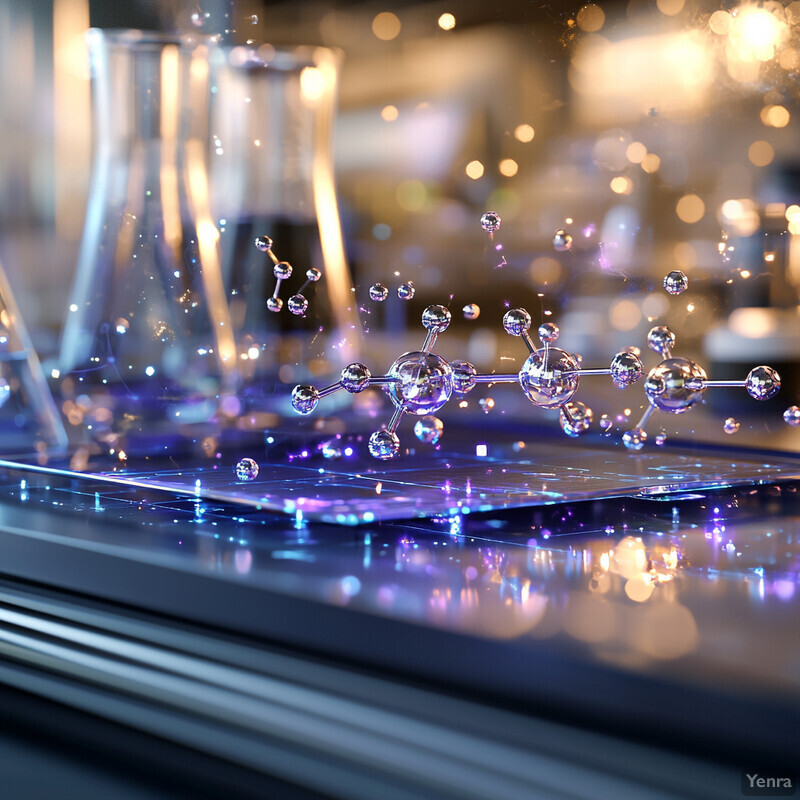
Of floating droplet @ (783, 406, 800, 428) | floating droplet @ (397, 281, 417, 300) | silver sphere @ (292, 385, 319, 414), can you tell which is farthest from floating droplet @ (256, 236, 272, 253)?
floating droplet @ (783, 406, 800, 428)

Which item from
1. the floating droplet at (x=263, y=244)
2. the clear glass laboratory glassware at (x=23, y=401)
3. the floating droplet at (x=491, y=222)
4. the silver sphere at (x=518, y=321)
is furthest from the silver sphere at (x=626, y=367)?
the clear glass laboratory glassware at (x=23, y=401)

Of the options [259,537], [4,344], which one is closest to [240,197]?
[4,344]

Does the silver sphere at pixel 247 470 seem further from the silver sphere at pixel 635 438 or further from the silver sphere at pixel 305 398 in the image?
the silver sphere at pixel 635 438

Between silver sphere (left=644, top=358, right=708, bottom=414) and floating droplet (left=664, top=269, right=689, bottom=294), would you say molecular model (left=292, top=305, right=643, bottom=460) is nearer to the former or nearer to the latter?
silver sphere (left=644, top=358, right=708, bottom=414)

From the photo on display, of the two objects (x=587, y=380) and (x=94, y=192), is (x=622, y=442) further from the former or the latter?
(x=94, y=192)

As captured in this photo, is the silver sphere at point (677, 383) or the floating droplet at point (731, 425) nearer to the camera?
the silver sphere at point (677, 383)
